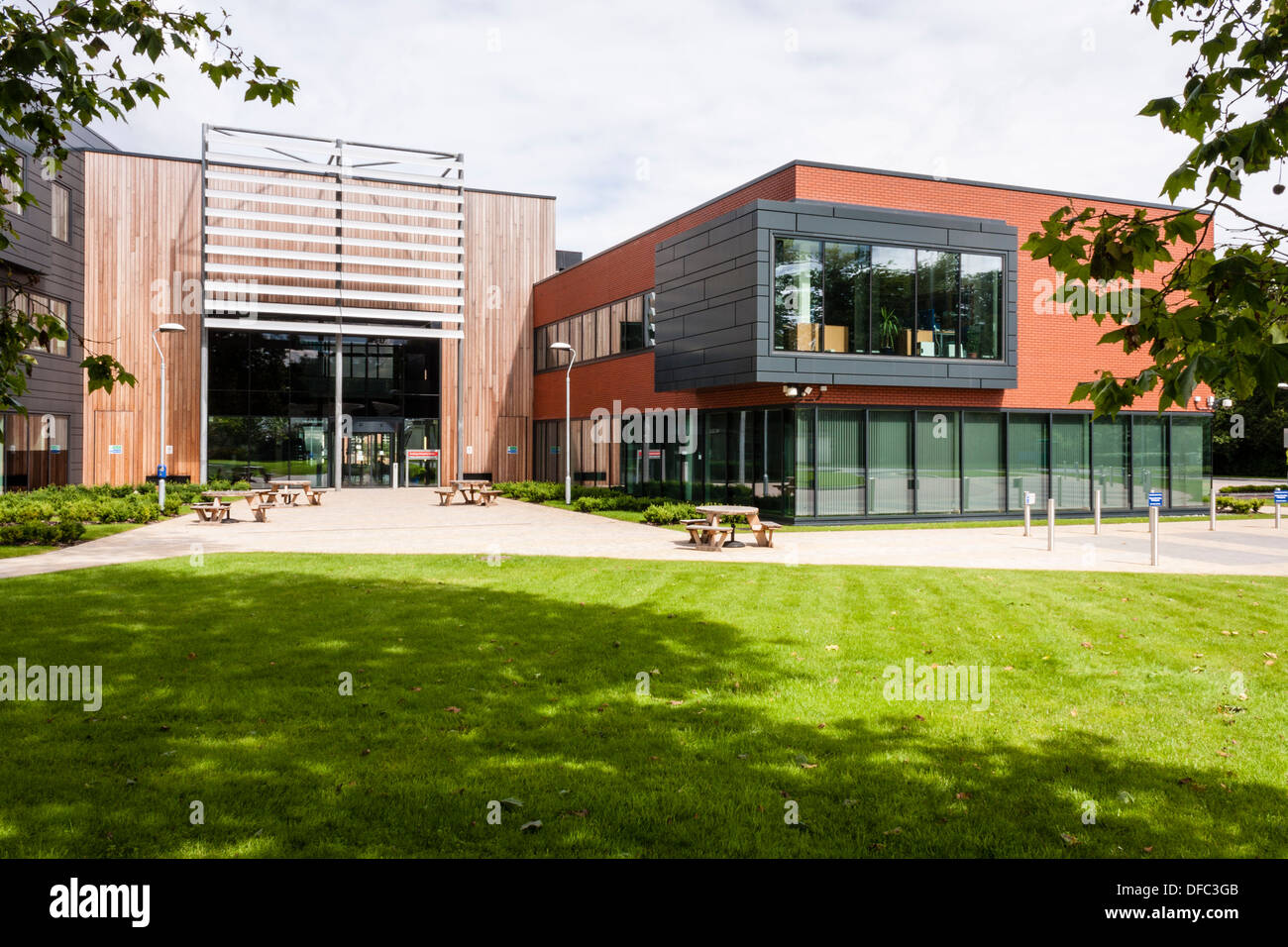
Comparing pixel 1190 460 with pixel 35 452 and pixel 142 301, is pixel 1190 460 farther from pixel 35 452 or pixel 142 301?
pixel 142 301

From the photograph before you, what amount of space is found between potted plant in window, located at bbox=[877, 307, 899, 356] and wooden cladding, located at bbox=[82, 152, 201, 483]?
29.8 meters

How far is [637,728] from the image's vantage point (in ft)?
20.6

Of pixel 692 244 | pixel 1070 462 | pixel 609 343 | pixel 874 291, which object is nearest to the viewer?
pixel 874 291

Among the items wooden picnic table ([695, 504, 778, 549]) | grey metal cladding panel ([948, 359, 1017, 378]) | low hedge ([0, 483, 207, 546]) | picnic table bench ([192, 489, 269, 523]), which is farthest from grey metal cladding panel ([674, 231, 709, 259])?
low hedge ([0, 483, 207, 546])

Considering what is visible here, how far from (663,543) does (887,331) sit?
9.24 m

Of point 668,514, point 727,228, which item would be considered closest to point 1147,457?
point 727,228

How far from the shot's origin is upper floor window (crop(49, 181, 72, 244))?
110 feet

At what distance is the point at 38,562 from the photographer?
14461 millimetres

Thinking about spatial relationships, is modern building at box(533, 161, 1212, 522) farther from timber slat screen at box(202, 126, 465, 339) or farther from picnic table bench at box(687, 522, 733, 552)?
timber slat screen at box(202, 126, 465, 339)

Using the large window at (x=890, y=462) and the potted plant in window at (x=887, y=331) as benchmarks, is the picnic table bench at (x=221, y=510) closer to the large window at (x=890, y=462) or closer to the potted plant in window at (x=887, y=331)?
the large window at (x=890, y=462)

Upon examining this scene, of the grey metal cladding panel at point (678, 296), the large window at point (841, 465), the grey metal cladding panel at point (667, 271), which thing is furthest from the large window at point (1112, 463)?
the grey metal cladding panel at point (667, 271)
